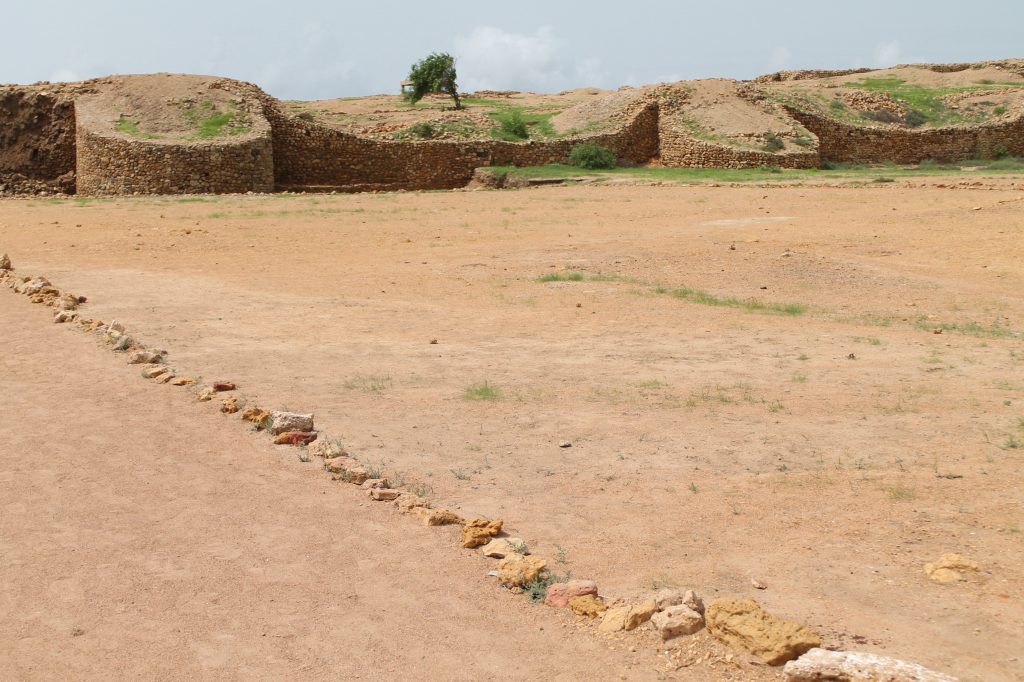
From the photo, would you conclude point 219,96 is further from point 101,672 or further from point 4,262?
point 101,672

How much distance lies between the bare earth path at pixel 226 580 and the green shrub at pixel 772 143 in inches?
999

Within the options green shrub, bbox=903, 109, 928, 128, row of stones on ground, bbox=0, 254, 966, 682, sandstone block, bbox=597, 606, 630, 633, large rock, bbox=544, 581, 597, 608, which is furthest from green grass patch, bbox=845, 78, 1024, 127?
sandstone block, bbox=597, 606, 630, 633

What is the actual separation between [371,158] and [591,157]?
632 cm

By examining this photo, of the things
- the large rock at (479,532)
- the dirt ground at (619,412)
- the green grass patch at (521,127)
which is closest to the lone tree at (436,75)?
the green grass patch at (521,127)

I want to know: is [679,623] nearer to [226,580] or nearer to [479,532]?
[479,532]

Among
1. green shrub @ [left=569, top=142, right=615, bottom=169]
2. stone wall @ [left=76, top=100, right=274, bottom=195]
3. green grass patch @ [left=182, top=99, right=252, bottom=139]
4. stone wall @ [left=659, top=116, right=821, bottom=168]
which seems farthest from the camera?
green shrub @ [left=569, top=142, right=615, bottom=169]

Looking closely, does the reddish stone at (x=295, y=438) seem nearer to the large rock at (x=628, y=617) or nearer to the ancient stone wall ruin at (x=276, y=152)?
the large rock at (x=628, y=617)

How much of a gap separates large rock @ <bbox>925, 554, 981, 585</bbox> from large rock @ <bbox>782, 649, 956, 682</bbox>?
0.80 m

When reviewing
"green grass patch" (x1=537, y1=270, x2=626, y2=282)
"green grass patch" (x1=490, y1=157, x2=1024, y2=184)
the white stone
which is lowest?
the white stone

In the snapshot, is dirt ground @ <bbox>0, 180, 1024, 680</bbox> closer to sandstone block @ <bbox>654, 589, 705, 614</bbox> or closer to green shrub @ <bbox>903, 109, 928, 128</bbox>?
sandstone block @ <bbox>654, 589, 705, 614</bbox>

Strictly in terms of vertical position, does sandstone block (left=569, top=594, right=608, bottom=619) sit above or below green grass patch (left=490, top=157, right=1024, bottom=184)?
below

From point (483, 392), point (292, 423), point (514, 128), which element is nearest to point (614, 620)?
point (292, 423)

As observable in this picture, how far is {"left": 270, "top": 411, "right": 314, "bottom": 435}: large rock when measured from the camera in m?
6.20

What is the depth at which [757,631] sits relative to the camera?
143 inches
